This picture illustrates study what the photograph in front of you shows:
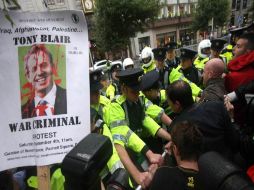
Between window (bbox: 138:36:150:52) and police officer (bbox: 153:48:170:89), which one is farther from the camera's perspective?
window (bbox: 138:36:150:52)

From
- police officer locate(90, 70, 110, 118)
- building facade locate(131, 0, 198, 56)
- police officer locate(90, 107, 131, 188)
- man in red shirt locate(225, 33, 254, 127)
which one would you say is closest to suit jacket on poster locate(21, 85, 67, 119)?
police officer locate(90, 107, 131, 188)

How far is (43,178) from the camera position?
1.72 m

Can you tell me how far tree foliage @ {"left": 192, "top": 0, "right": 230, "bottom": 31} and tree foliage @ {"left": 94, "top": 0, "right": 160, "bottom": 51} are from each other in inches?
401

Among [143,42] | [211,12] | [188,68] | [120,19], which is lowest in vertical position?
[188,68]

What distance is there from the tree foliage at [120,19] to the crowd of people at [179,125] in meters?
18.7

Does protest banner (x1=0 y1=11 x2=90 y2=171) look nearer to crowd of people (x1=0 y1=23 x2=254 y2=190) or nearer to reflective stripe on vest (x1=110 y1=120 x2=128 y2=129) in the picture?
crowd of people (x1=0 y1=23 x2=254 y2=190)

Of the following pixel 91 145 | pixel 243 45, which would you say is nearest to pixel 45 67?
pixel 91 145

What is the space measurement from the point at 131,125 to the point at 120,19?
66.8 feet

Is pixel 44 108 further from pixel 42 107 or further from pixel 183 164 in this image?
pixel 183 164

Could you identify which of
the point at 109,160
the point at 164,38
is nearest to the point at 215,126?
the point at 109,160

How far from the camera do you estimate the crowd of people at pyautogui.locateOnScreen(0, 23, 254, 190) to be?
176cm

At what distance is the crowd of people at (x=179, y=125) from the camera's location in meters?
1.76

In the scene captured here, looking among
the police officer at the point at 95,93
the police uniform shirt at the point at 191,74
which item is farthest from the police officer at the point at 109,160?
the police uniform shirt at the point at 191,74

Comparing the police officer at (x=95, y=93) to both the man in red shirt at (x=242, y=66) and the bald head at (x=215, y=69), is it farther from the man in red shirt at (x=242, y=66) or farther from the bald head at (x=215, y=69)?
the man in red shirt at (x=242, y=66)
